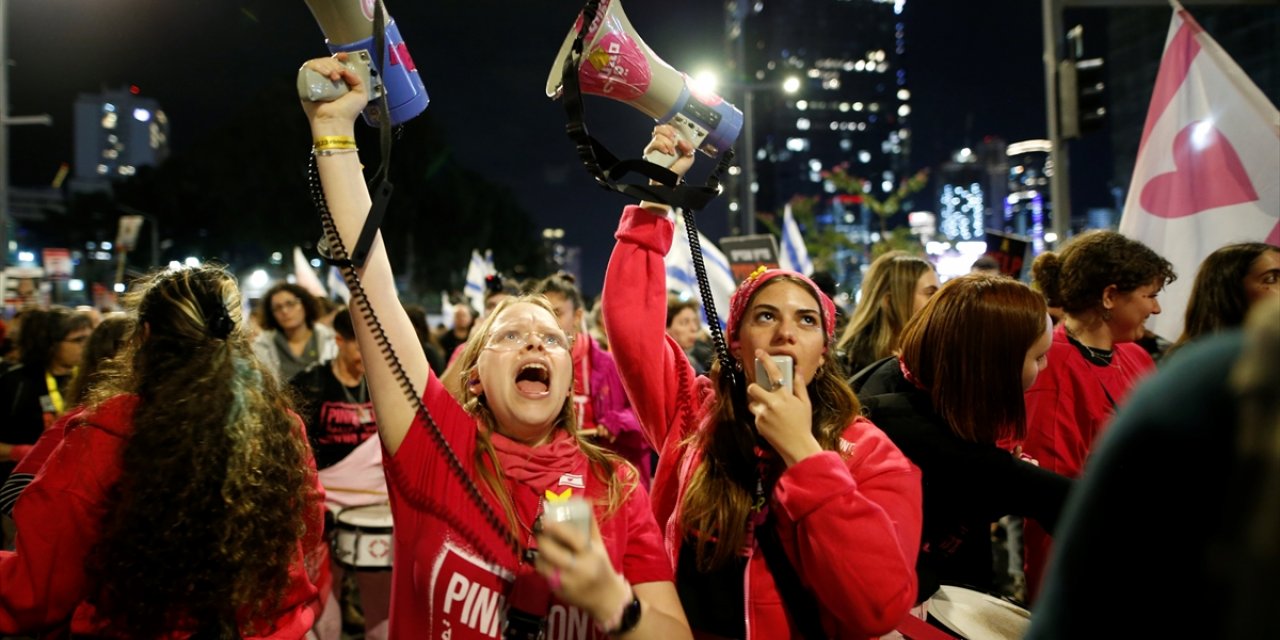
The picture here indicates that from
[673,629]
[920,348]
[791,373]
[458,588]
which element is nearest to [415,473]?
[458,588]

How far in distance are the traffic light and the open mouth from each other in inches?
295

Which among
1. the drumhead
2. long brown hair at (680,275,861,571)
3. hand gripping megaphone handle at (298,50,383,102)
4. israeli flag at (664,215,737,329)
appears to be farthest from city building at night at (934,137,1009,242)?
hand gripping megaphone handle at (298,50,383,102)

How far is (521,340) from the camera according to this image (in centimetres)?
238

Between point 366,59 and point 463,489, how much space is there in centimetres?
109

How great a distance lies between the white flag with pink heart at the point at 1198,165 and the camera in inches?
202

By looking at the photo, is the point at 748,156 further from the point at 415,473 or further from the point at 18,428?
the point at 415,473

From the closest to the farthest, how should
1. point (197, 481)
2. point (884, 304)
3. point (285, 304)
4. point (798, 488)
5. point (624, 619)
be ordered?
point (624, 619), point (798, 488), point (197, 481), point (884, 304), point (285, 304)

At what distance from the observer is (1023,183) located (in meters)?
67.1

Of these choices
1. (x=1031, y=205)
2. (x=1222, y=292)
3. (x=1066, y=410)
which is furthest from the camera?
(x=1031, y=205)

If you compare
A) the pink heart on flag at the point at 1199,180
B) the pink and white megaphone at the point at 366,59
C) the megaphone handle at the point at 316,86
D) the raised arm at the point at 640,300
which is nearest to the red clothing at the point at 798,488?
the raised arm at the point at 640,300

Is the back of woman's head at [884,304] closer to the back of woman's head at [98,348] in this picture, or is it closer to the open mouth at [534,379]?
the open mouth at [534,379]

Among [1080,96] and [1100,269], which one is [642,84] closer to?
[1100,269]

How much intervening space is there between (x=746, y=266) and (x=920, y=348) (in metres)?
7.64

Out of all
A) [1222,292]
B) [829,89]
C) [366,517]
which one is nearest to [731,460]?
[366,517]
